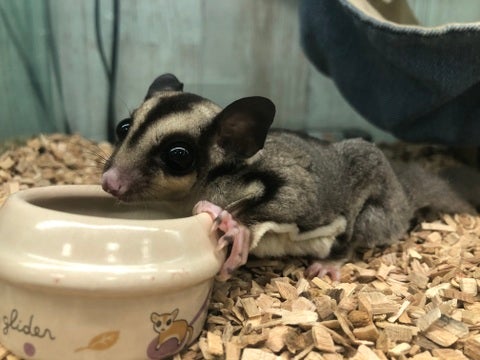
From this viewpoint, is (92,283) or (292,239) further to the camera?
(292,239)

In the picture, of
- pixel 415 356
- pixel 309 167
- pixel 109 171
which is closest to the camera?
pixel 415 356

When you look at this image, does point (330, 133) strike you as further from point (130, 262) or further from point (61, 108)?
point (130, 262)

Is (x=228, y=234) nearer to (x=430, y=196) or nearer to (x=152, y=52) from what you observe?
(x=430, y=196)

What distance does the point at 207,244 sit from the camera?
5.89ft

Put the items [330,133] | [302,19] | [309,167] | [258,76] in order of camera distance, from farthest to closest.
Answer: [330,133] < [258,76] < [302,19] < [309,167]

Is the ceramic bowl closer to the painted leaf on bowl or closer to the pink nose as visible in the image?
the painted leaf on bowl

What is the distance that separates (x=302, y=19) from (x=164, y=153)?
182 cm

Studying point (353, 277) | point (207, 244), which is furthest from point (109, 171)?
point (353, 277)

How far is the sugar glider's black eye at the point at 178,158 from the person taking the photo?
2.05 meters

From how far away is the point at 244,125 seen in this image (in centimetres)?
211

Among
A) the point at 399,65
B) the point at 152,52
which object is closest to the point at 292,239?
the point at 399,65

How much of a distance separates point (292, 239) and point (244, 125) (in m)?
0.54

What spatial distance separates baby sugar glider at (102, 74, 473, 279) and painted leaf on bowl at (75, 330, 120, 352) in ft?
1.50

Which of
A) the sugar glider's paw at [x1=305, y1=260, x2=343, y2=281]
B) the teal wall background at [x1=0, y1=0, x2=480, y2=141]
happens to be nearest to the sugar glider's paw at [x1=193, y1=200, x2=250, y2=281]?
the sugar glider's paw at [x1=305, y1=260, x2=343, y2=281]
